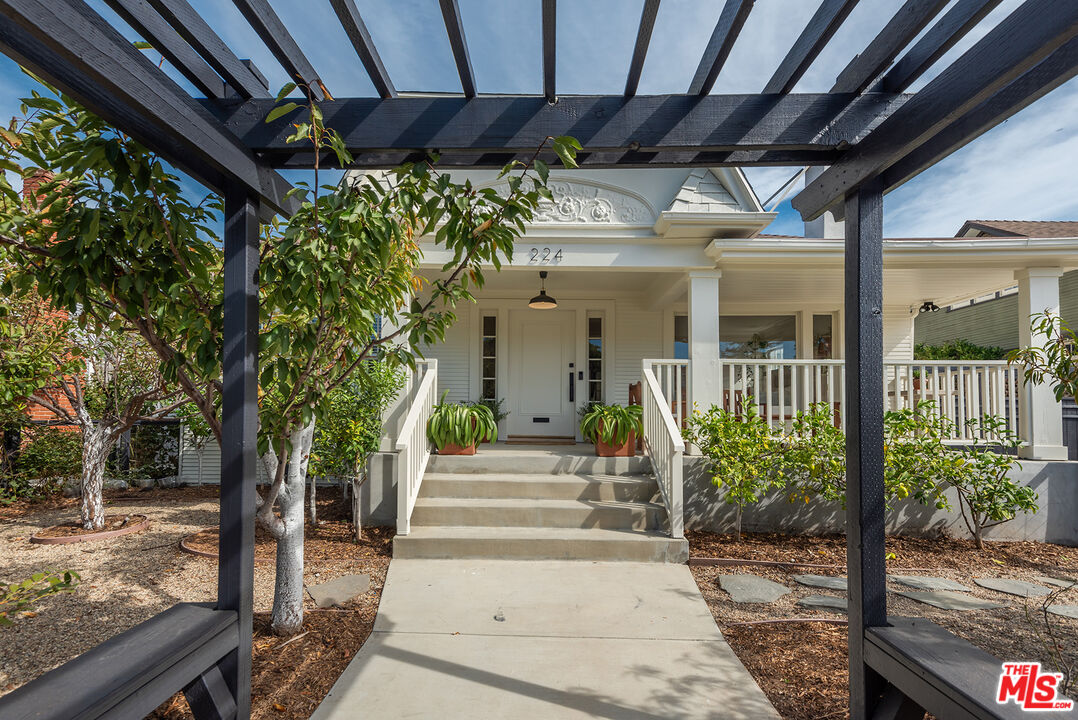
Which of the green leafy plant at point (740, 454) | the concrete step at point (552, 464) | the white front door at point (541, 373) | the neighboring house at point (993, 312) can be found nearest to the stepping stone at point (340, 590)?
the concrete step at point (552, 464)

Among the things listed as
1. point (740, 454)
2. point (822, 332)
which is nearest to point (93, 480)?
point (740, 454)

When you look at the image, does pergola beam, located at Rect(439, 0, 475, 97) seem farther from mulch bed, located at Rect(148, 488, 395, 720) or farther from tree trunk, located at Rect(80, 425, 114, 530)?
tree trunk, located at Rect(80, 425, 114, 530)

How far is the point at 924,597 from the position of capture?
389 cm

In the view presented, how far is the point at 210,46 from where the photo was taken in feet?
5.93

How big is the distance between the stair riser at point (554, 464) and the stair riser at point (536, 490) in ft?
1.23

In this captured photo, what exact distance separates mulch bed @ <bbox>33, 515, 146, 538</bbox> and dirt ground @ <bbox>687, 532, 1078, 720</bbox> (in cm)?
526

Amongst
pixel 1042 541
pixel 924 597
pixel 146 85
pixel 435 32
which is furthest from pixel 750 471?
pixel 146 85

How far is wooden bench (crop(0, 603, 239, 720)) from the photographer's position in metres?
1.38

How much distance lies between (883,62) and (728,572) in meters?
3.62

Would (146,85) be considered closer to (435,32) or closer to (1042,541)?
(435,32)

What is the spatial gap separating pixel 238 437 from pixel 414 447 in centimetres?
288

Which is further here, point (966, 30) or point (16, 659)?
point (16, 659)

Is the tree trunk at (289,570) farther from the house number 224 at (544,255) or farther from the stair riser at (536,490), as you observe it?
the house number 224 at (544,255)

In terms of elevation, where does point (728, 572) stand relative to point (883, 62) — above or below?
below
